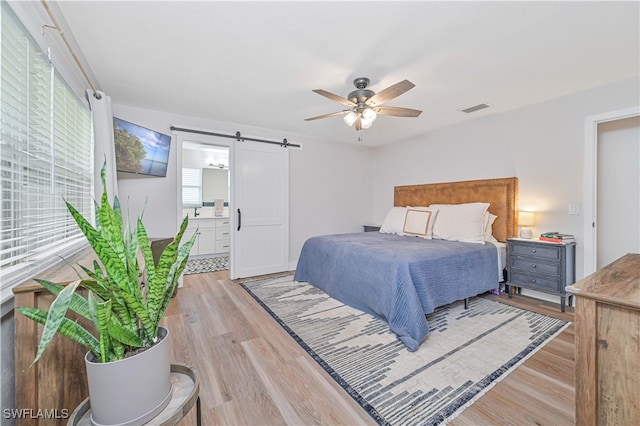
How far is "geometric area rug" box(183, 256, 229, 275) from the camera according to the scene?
4.62 meters

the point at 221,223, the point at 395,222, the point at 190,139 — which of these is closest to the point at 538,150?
the point at 395,222

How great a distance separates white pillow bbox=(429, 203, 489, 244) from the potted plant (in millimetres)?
3301

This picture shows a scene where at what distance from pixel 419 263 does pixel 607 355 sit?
1.31m

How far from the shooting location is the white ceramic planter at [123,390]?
2.76 feet

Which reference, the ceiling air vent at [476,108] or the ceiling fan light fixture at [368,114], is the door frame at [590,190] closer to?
the ceiling air vent at [476,108]

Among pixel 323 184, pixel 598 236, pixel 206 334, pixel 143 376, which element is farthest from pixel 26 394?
pixel 598 236

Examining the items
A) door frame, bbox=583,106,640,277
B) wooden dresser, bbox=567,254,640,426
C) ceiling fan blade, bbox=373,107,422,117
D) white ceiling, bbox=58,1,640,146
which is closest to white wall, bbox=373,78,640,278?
door frame, bbox=583,106,640,277

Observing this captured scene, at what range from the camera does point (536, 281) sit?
299 centimetres

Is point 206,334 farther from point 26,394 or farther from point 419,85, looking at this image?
point 419,85

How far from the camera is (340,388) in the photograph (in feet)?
5.48

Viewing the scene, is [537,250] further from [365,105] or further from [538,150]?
[365,105]

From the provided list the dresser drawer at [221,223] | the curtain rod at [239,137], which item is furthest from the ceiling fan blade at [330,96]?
the dresser drawer at [221,223]

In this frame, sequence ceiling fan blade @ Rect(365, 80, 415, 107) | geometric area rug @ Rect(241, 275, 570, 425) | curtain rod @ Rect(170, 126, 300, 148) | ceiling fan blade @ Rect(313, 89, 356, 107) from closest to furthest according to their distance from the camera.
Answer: geometric area rug @ Rect(241, 275, 570, 425) < ceiling fan blade @ Rect(365, 80, 415, 107) < ceiling fan blade @ Rect(313, 89, 356, 107) < curtain rod @ Rect(170, 126, 300, 148)

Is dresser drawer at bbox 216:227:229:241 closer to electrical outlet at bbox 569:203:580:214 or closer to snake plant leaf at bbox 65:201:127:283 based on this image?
snake plant leaf at bbox 65:201:127:283
